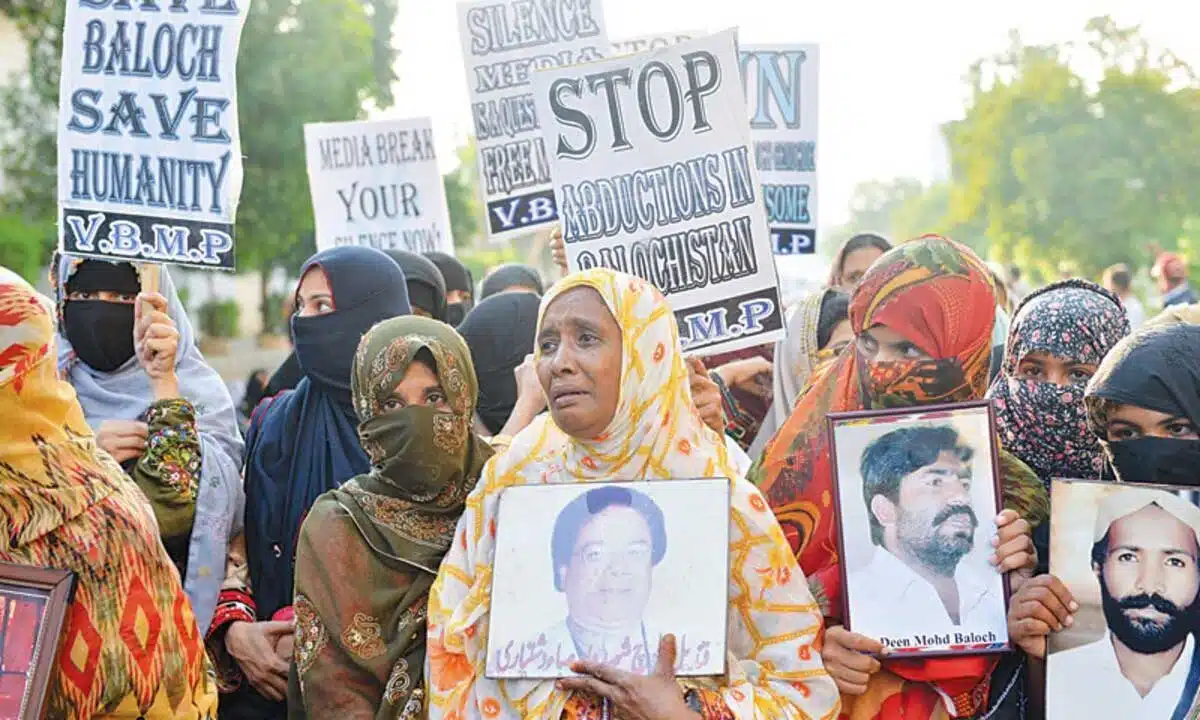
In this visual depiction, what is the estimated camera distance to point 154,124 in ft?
17.3

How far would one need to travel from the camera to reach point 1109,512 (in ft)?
10.8

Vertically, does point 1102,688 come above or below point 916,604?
below

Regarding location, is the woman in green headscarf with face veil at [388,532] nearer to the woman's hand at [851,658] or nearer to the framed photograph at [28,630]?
the framed photograph at [28,630]

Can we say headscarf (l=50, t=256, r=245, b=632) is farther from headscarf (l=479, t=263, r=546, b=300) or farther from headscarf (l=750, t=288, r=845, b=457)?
headscarf (l=479, t=263, r=546, b=300)

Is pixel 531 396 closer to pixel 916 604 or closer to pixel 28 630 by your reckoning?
pixel 916 604

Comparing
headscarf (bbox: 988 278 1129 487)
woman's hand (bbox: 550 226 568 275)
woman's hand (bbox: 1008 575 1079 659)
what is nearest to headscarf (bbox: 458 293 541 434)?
woman's hand (bbox: 550 226 568 275)

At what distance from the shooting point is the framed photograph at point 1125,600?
3.22m

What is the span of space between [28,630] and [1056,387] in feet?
8.20

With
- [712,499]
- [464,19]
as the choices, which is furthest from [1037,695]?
[464,19]

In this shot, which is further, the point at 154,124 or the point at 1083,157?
the point at 1083,157

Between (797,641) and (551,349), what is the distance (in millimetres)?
839

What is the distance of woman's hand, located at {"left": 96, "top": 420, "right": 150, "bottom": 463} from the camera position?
449 centimetres

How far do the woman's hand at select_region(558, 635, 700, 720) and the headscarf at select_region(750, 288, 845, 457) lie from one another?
2592 millimetres

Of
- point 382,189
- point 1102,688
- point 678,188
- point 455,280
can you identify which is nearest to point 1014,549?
point 1102,688
